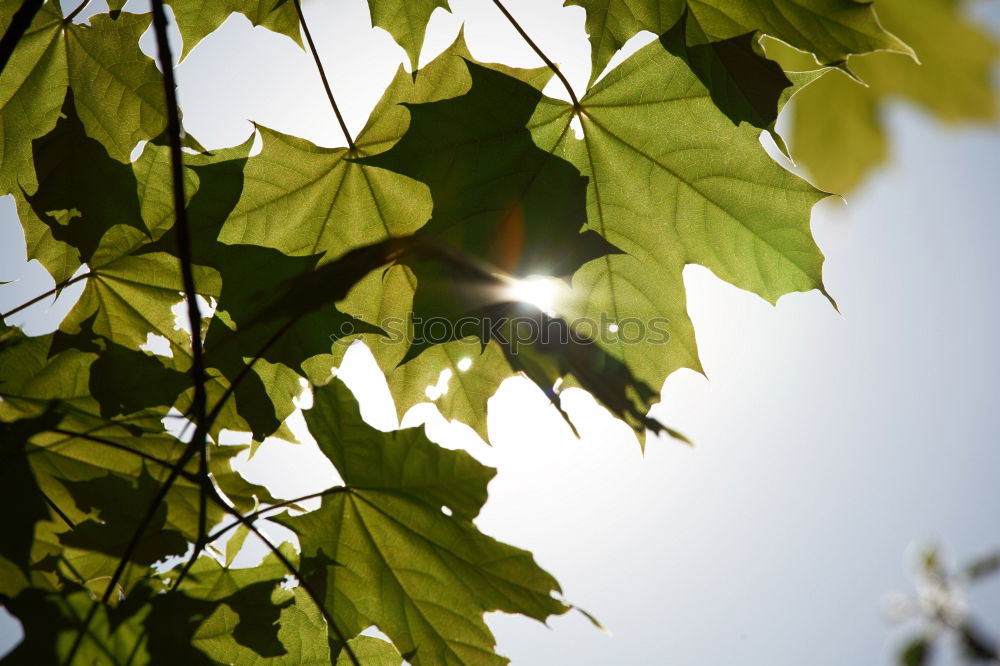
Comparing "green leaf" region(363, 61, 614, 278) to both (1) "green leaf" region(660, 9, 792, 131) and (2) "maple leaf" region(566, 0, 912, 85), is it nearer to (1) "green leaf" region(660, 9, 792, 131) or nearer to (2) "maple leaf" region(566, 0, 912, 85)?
(2) "maple leaf" region(566, 0, 912, 85)

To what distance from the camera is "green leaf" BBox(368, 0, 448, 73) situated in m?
1.62

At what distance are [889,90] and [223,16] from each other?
5.07 feet

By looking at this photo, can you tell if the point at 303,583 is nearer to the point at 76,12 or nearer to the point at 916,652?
the point at 76,12

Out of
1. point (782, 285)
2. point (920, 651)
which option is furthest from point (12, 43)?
point (920, 651)

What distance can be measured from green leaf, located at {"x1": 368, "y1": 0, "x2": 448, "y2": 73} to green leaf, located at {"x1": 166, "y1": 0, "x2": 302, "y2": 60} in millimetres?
260

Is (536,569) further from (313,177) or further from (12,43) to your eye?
(12,43)

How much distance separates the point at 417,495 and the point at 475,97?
956 mm

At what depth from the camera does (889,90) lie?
1159 millimetres

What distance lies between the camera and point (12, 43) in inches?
42.4

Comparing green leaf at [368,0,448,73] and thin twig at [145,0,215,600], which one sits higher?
green leaf at [368,0,448,73]

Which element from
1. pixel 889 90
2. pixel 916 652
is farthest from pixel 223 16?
pixel 916 652

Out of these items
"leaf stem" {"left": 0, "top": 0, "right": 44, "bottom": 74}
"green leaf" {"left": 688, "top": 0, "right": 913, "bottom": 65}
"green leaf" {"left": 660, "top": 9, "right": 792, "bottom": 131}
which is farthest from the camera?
"green leaf" {"left": 660, "top": 9, "right": 792, "bottom": 131}

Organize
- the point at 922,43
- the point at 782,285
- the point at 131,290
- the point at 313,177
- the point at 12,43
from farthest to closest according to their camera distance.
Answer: the point at 131,290 < the point at 313,177 < the point at 782,285 < the point at 12,43 < the point at 922,43

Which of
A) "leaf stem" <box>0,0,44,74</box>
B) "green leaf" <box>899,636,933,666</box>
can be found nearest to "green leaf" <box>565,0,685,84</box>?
"leaf stem" <box>0,0,44,74</box>
